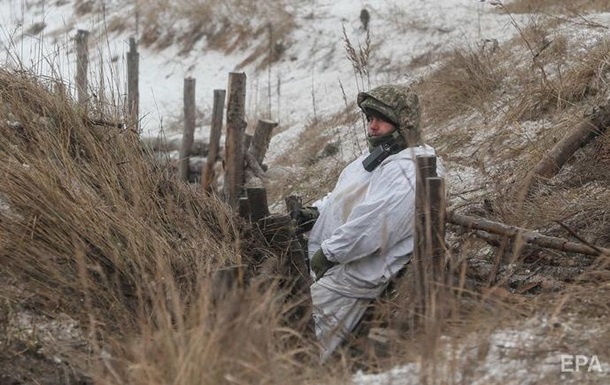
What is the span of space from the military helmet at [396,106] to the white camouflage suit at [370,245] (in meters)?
0.12

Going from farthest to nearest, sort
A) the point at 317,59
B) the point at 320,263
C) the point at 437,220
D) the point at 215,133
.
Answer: the point at 317,59 → the point at 215,133 → the point at 320,263 → the point at 437,220

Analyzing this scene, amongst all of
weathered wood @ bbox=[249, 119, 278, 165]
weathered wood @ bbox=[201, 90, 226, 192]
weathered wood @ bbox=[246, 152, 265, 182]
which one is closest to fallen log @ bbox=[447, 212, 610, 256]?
weathered wood @ bbox=[246, 152, 265, 182]

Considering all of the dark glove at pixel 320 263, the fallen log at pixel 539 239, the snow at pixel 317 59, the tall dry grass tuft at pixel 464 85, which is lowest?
the dark glove at pixel 320 263

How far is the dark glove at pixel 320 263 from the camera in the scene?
452 centimetres

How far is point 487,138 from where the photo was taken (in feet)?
24.2

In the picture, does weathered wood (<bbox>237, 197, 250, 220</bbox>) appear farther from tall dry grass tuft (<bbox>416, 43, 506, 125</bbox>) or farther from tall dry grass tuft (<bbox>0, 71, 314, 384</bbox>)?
tall dry grass tuft (<bbox>416, 43, 506, 125</bbox>)

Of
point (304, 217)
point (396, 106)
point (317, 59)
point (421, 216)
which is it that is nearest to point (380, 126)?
point (396, 106)

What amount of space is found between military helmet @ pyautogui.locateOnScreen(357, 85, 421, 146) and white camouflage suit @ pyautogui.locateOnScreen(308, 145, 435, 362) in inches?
4.8

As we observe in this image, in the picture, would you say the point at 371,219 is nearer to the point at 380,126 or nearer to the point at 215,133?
the point at 380,126

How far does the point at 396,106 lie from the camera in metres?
4.66

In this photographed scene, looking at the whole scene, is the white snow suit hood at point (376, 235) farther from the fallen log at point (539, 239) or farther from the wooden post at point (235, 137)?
the wooden post at point (235, 137)

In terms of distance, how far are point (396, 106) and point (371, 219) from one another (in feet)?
1.99

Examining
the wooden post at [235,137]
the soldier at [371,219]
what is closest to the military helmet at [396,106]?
the soldier at [371,219]

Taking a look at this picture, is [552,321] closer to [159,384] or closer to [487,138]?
[159,384]
